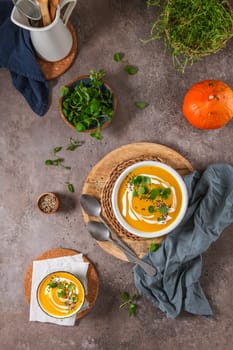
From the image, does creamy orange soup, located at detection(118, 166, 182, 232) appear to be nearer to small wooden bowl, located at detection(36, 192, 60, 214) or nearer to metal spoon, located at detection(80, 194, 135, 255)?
metal spoon, located at detection(80, 194, 135, 255)

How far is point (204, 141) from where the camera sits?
5.51 feet

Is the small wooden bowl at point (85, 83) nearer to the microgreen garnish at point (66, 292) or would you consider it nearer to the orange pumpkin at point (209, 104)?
the orange pumpkin at point (209, 104)

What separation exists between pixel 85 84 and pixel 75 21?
0.28m

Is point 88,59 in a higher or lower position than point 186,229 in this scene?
higher

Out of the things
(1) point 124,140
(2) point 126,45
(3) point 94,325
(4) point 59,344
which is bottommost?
(4) point 59,344

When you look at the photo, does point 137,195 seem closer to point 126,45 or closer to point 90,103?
point 90,103

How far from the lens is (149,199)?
1.53m

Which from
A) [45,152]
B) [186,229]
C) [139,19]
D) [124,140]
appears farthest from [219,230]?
[139,19]

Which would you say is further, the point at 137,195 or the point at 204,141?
the point at 204,141

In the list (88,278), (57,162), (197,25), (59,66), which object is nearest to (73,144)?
(57,162)

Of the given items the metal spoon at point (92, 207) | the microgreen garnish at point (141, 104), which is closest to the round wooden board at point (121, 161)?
the metal spoon at point (92, 207)

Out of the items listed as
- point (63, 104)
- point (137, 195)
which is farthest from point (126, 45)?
point (137, 195)

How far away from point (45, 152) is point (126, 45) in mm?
524

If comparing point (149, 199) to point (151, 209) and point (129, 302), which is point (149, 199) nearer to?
point (151, 209)
